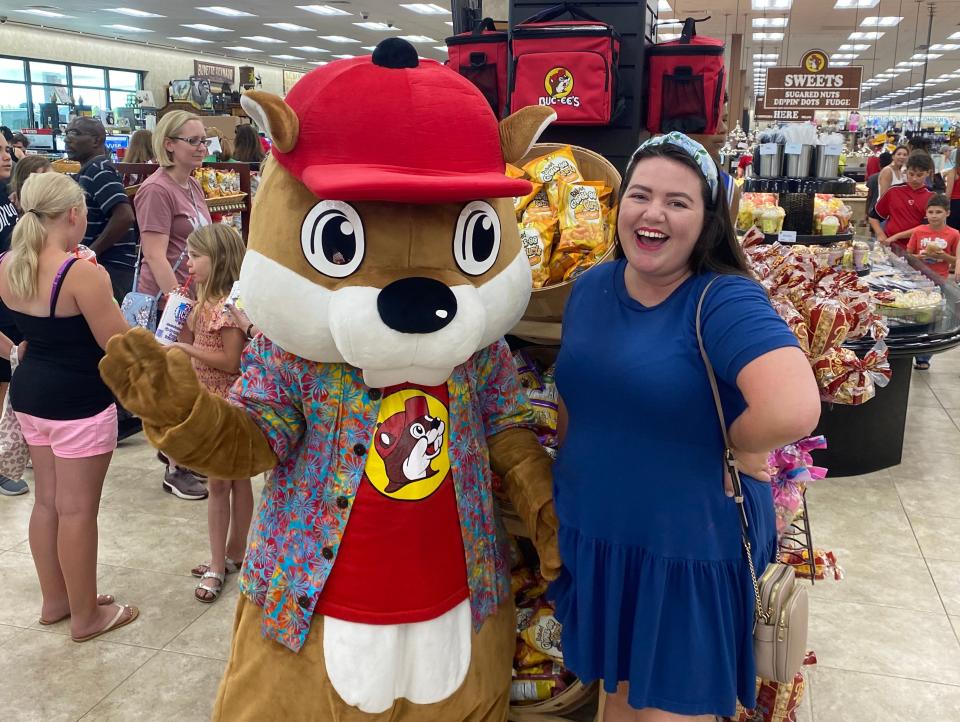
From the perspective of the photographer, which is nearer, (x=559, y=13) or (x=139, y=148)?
(x=559, y=13)

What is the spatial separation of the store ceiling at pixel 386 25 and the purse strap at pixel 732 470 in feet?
42.4

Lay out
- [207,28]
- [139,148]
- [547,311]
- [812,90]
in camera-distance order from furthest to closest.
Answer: [207,28] → [812,90] → [139,148] → [547,311]

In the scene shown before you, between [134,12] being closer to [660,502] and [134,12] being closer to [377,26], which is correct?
[377,26]

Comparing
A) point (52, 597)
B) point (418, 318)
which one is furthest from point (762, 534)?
point (52, 597)

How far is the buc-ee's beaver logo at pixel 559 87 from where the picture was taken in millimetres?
2770

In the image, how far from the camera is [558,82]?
2.78 m

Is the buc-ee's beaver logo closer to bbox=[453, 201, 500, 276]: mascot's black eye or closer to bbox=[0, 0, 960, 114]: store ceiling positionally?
bbox=[453, 201, 500, 276]: mascot's black eye

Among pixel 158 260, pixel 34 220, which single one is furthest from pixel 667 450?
pixel 158 260

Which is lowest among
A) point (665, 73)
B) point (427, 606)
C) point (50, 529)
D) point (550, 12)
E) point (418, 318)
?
point (50, 529)

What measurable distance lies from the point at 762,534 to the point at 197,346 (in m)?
2.12

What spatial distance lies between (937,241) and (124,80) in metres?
19.9

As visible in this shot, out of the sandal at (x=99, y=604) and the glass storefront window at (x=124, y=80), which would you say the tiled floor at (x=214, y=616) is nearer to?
the sandal at (x=99, y=604)

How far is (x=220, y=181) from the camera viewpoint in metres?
6.04

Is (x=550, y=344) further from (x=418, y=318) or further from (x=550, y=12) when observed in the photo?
(x=550, y=12)
